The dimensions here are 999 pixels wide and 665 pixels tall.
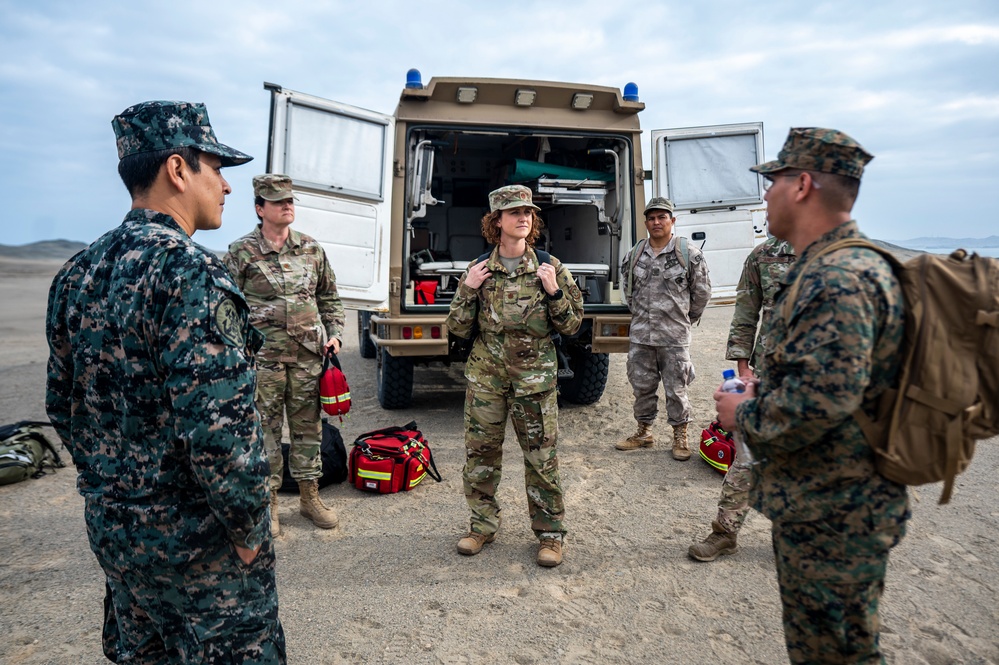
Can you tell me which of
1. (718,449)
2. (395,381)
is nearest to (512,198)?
(718,449)

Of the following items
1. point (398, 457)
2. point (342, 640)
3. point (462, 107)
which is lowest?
point (342, 640)

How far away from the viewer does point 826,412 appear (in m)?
1.46

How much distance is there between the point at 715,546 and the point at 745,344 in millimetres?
1049

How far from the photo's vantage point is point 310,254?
139 inches

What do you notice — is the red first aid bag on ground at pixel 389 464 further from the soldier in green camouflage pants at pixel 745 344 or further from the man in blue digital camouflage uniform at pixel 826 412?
the man in blue digital camouflage uniform at pixel 826 412

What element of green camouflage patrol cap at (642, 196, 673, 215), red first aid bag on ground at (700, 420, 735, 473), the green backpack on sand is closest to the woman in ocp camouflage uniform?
red first aid bag on ground at (700, 420, 735, 473)

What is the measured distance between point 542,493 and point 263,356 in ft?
5.32

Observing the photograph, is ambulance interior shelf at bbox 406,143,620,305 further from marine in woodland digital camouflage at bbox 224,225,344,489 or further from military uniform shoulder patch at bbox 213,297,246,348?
military uniform shoulder patch at bbox 213,297,246,348

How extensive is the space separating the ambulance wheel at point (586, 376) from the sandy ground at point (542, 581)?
1.39 metres

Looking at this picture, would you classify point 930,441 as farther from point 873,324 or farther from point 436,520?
point 436,520

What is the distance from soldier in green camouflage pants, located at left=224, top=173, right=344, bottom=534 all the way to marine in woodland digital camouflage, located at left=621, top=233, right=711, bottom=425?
2.26 metres

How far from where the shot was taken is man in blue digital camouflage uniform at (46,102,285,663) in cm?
135

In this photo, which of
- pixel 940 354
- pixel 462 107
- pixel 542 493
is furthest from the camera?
pixel 462 107

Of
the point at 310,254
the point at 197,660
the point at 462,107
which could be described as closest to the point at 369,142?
the point at 462,107
